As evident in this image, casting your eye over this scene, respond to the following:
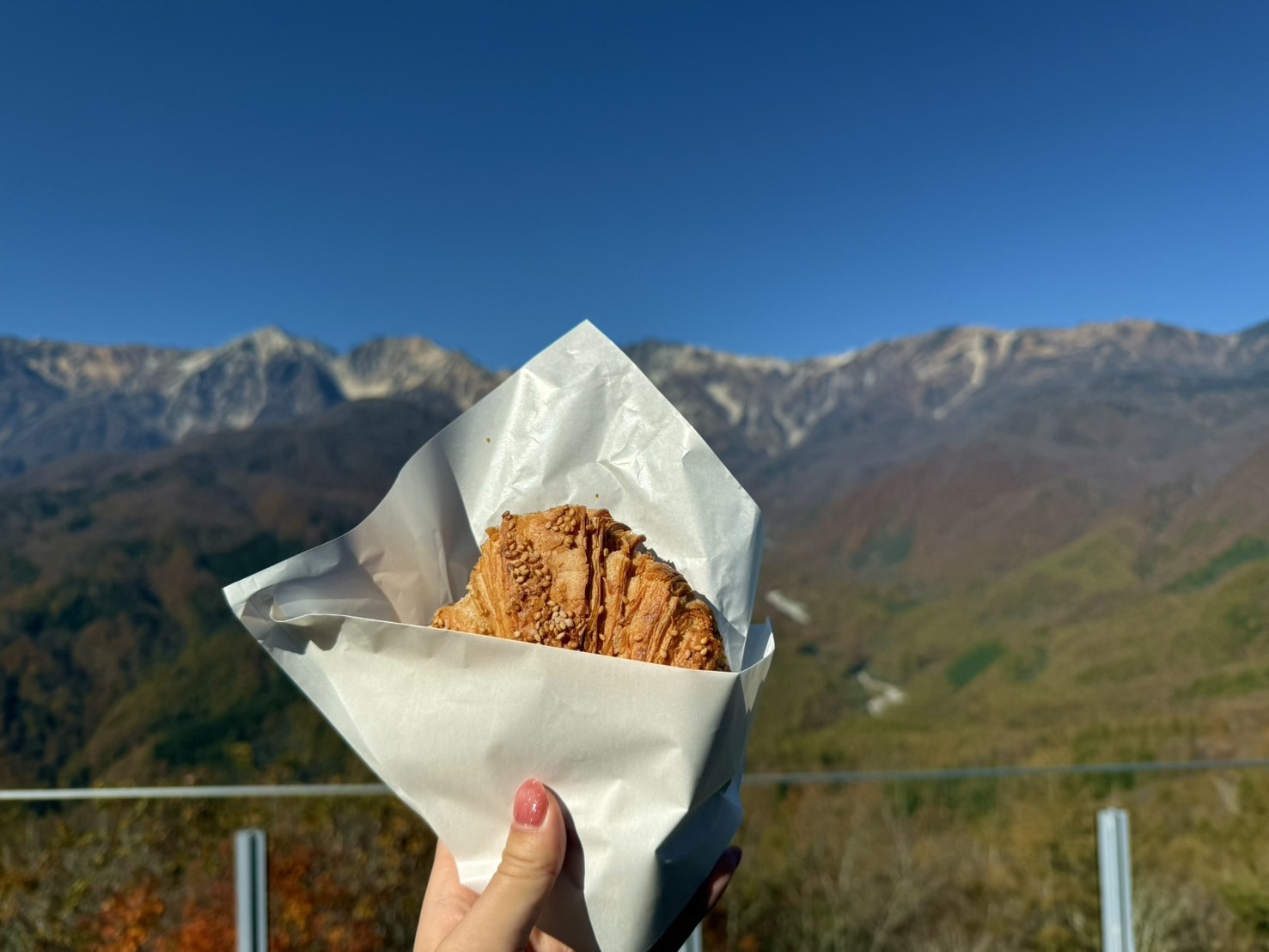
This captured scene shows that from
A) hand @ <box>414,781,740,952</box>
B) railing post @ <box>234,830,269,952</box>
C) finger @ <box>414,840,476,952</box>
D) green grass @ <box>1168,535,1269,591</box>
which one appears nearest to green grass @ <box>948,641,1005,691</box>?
green grass @ <box>1168,535,1269,591</box>

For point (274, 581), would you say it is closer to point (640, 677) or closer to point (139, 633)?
point (640, 677)

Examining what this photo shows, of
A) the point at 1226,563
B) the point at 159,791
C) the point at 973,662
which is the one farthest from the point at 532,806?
the point at 1226,563

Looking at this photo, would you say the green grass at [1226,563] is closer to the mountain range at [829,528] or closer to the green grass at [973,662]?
the mountain range at [829,528]

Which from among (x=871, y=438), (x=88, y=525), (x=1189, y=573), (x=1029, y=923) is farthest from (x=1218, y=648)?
(x=88, y=525)

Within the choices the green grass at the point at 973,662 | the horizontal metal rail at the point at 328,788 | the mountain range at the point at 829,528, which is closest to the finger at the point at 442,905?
the horizontal metal rail at the point at 328,788

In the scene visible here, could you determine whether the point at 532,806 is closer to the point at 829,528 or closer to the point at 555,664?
the point at 555,664

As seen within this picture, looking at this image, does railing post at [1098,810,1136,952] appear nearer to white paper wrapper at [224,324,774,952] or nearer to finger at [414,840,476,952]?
white paper wrapper at [224,324,774,952]
